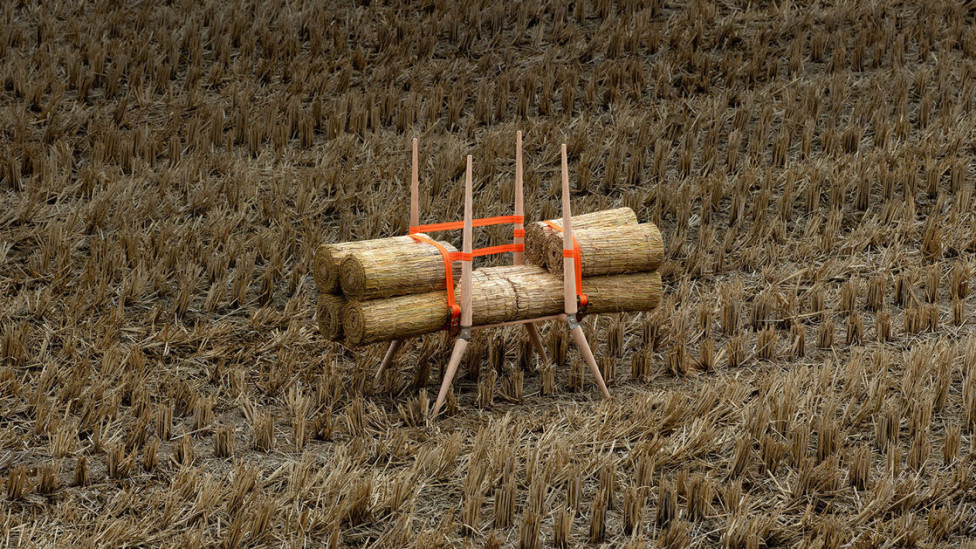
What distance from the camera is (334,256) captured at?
5.36 m

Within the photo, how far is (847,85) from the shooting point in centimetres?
1008

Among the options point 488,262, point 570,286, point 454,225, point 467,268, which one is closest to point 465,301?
point 467,268

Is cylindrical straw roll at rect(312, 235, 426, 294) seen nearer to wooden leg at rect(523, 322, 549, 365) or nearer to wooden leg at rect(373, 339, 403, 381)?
wooden leg at rect(373, 339, 403, 381)

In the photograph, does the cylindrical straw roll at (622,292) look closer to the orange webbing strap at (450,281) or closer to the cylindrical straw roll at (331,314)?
the orange webbing strap at (450,281)

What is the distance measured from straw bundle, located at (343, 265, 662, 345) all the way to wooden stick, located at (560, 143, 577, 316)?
0.30ft

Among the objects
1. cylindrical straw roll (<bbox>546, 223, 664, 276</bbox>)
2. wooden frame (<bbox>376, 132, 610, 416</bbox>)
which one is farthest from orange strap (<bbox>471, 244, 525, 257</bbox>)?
cylindrical straw roll (<bbox>546, 223, 664, 276</bbox>)

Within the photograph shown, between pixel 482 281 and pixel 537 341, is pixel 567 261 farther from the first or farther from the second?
pixel 537 341

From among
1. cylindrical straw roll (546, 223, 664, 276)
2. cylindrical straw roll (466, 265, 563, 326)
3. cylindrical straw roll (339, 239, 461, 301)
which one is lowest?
cylindrical straw roll (466, 265, 563, 326)

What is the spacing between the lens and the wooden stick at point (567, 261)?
5.41 metres

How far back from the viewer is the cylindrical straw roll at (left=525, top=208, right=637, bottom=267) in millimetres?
5773

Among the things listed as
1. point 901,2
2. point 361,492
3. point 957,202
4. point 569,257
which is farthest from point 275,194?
point 901,2

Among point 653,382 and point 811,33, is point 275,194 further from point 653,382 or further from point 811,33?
point 811,33

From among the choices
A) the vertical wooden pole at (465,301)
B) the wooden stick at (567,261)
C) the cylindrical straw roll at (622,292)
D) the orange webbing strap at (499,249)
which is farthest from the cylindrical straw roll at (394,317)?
the cylindrical straw roll at (622,292)

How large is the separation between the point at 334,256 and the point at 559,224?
45.1 inches
